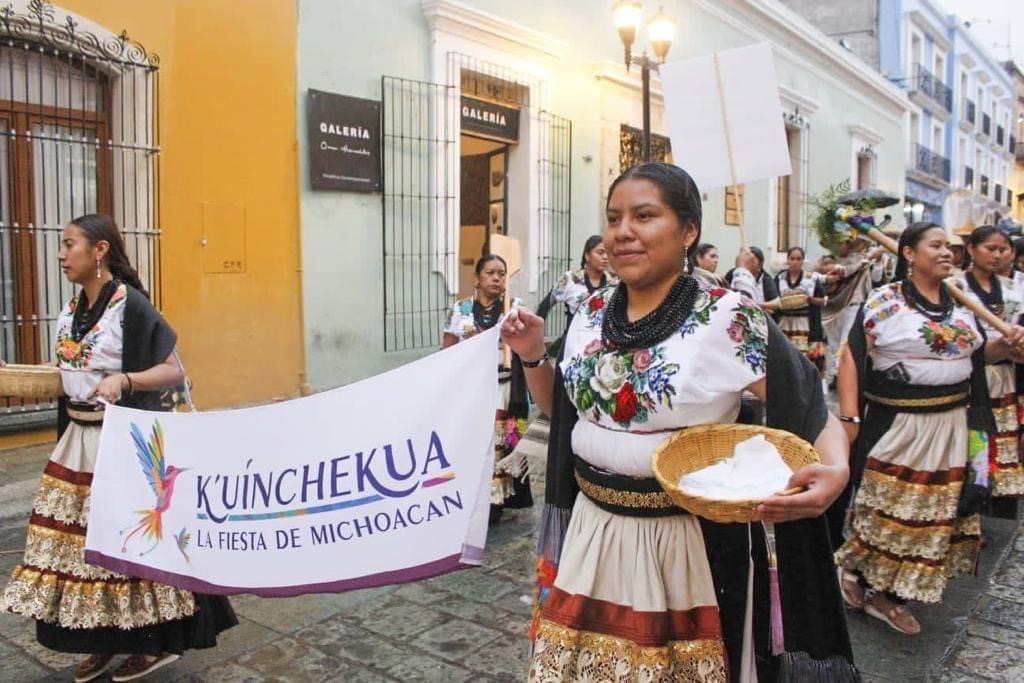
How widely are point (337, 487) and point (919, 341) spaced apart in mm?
2774

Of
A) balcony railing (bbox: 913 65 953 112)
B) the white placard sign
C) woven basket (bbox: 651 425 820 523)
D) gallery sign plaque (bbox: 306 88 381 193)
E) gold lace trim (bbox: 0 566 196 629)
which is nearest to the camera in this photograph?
woven basket (bbox: 651 425 820 523)

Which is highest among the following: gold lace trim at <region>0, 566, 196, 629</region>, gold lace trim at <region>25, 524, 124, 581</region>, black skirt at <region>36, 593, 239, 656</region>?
gold lace trim at <region>25, 524, 124, 581</region>

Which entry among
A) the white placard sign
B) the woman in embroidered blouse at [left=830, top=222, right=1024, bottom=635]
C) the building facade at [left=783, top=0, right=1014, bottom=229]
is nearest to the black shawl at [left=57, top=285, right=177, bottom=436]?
the white placard sign

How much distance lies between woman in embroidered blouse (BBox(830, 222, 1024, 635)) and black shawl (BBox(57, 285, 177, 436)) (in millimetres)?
2972

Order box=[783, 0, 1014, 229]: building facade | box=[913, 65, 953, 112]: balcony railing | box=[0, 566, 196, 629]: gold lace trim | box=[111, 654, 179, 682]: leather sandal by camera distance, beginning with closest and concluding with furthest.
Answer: box=[0, 566, 196, 629]: gold lace trim
box=[111, 654, 179, 682]: leather sandal
box=[783, 0, 1014, 229]: building facade
box=[913, 65, 953, 112]: balcony railing

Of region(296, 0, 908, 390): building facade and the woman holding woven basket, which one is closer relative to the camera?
the woman holding woven basket

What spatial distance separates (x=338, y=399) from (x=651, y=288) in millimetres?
1118

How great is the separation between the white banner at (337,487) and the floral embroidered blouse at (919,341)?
221 cm

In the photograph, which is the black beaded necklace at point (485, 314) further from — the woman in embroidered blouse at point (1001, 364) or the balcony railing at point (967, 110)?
the balcony railing at point (967, 110)

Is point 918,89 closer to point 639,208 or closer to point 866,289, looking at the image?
point 866,289

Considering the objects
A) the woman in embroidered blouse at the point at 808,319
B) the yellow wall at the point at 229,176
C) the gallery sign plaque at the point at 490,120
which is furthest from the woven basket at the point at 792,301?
the yellow wall at the point at 229,176

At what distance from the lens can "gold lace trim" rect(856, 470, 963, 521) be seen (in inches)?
163

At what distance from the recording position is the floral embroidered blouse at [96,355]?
3.48 metres

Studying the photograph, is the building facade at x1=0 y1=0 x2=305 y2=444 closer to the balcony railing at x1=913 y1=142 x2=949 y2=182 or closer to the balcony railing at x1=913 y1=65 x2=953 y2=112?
the balcony railing at x1=913 y1=142 x2=949 y2=182
